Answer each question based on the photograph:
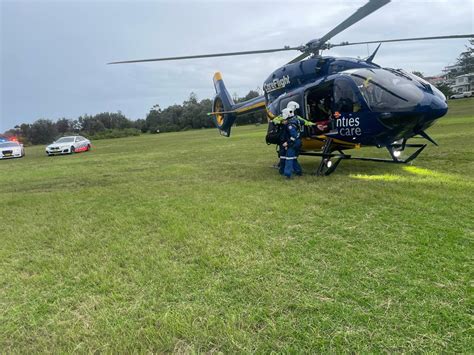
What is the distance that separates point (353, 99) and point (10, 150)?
74.6 ft

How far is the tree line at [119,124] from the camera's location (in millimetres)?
66875

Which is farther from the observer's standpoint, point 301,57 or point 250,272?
point 301,57

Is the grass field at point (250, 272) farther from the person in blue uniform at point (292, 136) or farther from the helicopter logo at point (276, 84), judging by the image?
the helicopter logo at point (276, 84)

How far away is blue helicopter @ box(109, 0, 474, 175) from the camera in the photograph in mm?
6711

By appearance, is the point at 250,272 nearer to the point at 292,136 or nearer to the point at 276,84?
the point at 292,136

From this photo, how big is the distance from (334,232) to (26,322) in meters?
3.38

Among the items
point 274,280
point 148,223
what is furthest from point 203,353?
point 148,223

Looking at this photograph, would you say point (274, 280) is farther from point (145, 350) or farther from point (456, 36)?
point (456, 36)

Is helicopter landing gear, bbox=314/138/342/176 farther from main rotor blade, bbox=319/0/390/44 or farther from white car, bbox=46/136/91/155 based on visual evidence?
white car, bbox=46/136/91/155

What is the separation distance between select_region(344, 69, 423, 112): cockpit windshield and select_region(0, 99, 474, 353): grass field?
156 centimetres

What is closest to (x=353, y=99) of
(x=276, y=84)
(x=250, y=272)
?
(x=276, y=84)

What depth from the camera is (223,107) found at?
14430mm

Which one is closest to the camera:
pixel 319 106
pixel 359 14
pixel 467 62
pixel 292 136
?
pixel 359 14

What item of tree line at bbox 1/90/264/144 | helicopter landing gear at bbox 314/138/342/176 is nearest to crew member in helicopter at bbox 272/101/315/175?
helicopter landing gear at bbox 314/138/342/176
